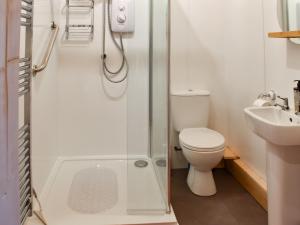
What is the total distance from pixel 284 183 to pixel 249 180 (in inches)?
30.4

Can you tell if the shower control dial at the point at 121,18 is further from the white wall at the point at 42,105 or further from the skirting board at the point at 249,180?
the skirting board at the point at 249,180

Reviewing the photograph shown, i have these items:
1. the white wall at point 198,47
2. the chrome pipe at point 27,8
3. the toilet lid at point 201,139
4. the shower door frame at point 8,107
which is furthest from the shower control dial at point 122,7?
the shower door frame at point 8,107

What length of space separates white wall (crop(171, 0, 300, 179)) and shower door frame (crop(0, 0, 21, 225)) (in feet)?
6.66

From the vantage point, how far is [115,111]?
2.81 metres

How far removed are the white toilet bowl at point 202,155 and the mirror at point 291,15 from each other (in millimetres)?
958

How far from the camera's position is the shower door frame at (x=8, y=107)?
534 millimetres

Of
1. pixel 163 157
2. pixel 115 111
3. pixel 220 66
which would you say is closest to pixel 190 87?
pixel 220 66

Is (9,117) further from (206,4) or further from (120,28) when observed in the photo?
(206,4)

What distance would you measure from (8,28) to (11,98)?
15 cm

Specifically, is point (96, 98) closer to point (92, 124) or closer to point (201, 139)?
point (92, 124)

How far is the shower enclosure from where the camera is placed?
1.64 metres

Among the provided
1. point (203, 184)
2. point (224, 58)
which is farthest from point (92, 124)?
point (224, 58)

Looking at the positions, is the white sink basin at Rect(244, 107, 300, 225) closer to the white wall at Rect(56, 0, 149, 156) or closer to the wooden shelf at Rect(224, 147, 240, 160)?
the wooden shelf at Rect(224, 147, 240, 160)

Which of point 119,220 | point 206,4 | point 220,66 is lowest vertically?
point 119,220
